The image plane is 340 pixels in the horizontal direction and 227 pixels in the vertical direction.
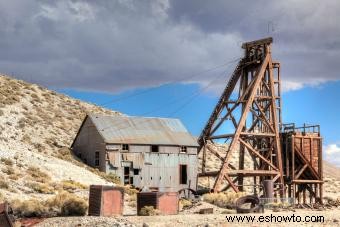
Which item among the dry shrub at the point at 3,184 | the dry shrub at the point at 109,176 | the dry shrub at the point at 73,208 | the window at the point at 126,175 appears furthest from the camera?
the window at the point at 126,175

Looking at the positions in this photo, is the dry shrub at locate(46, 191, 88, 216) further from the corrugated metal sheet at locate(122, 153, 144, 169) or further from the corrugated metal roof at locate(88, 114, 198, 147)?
the corrugated metal sheet at locate(122, 153, 144, 169)

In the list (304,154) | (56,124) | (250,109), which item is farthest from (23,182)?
(56,124)

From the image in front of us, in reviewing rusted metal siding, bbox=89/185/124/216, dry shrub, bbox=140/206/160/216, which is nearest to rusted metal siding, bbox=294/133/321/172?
dry shrub, bbox=140/206/160/216

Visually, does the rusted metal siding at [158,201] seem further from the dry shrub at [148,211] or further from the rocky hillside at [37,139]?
the rocky hillside at [37,139]

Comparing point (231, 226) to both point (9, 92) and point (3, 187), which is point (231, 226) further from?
point (9, 92)

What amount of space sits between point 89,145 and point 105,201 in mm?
19071

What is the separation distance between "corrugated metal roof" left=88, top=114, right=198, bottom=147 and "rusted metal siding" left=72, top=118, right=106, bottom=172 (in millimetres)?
576

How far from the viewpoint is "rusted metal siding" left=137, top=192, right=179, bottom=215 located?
26703mm

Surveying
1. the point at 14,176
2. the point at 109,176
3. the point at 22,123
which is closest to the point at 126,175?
the point at 109,176

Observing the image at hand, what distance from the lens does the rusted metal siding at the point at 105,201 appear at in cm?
2519

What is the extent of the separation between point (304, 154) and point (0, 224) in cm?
2777

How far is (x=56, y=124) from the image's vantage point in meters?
58.3

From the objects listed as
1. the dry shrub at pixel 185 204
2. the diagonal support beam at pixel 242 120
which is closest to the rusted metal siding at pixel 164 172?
the diagonal support beam at pixel 242 120

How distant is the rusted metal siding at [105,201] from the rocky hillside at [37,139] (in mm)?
5514
